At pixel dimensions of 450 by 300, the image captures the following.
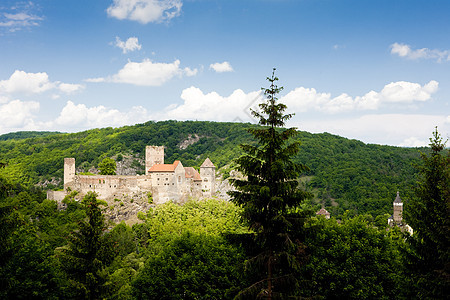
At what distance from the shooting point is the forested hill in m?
130

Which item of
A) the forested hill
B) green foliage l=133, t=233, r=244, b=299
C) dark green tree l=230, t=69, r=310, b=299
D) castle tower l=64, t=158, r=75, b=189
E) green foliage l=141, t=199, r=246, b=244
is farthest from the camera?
the forested hill

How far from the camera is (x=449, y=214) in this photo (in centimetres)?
1900

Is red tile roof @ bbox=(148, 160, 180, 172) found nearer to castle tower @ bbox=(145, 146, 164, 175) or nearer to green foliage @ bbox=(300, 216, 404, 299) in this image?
castle tower @ bbox=(145, 146, 164, 175)

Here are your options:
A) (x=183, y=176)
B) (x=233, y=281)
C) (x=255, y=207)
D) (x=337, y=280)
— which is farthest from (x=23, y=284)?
(x=183, y=176)

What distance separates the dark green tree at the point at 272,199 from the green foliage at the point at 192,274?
15.2 meters

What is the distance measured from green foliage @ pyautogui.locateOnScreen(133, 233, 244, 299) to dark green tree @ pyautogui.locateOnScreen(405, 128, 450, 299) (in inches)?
572

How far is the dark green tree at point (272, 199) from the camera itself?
16.3m

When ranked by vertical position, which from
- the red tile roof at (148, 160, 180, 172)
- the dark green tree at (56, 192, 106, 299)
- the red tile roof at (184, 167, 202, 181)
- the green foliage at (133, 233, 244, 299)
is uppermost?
the red tile roof at (148, 160, 180, 172)

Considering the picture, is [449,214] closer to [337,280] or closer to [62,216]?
[337,280]

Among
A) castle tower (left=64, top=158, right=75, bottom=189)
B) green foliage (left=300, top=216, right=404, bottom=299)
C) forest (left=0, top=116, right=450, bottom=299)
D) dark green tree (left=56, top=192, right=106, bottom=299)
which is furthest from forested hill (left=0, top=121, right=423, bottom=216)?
dark green tree (left=56, top=192, right=106, bottom=299)

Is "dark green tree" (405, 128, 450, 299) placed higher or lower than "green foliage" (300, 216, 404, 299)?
higher

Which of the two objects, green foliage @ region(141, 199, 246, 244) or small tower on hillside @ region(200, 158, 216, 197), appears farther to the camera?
small tower on hillside @ region(200, 158, 216, 197)

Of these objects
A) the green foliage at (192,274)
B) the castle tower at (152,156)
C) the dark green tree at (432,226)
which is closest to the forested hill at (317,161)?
the castle tower at (152,156)

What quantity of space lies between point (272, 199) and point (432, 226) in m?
9.76
